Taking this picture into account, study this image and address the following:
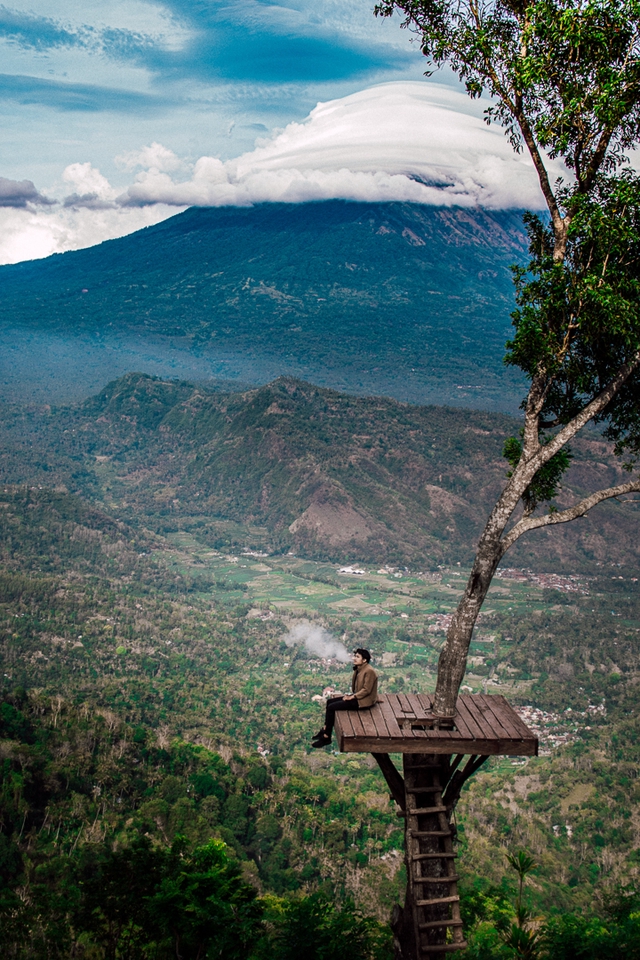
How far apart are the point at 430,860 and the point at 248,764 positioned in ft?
95.0

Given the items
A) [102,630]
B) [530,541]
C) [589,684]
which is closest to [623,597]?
[530,541]

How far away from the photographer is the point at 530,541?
339ft

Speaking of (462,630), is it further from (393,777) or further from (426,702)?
(393,777)

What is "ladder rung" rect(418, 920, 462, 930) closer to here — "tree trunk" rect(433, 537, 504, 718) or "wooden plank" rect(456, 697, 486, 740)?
"wooden plank" rect(456, 697, 486, 740)

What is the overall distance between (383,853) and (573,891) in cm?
693

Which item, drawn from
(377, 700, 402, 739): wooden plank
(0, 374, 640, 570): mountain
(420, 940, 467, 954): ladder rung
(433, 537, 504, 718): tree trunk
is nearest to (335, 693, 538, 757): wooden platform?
(377, 700, 402, 739): wooden plank

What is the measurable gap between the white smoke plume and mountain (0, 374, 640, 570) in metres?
30.6

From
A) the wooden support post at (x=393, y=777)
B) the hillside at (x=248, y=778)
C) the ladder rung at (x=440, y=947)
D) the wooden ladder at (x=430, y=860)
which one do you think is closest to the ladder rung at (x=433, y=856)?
the wooden ladder at (x=430, y=860)

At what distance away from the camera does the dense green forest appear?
13.6 m

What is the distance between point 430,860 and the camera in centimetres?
850

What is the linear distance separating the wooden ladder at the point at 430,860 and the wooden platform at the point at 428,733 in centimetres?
43

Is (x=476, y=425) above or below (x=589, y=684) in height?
above

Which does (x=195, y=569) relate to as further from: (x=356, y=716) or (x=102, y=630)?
(x=356, y=716)

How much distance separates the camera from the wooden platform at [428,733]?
8305mm
